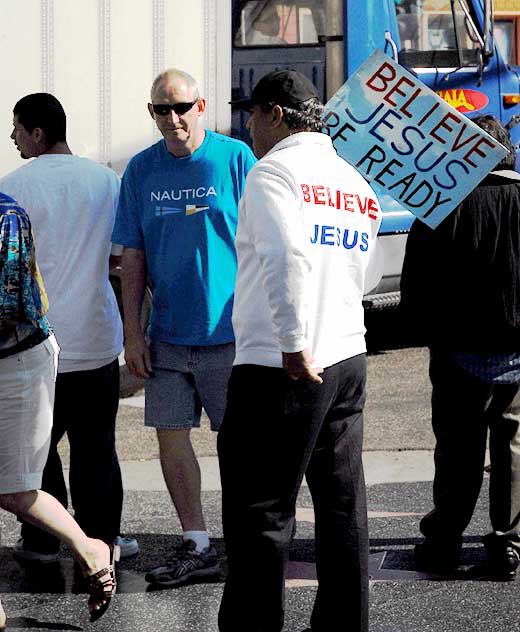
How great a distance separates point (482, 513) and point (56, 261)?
7.11ft

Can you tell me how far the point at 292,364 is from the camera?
3840 mm

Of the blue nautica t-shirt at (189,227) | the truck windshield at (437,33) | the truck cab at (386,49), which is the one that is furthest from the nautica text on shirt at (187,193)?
the truck windshield at (437,33)

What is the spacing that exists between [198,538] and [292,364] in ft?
4.97

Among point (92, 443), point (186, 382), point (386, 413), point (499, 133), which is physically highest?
point (499, 133)

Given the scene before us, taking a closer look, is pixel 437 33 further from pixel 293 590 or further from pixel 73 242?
pixel 293 590

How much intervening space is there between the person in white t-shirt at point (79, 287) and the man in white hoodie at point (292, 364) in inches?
46.3

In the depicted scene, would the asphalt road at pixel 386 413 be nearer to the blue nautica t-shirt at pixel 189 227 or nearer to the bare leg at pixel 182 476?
the bare leg at pixel 182 476

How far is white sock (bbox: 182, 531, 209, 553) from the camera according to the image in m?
5.14

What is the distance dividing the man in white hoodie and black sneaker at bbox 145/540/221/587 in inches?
39.4

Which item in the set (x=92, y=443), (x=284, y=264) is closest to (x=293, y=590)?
(x=92, y=443)

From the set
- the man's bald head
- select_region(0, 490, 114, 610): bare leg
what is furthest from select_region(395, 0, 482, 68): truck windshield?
select_region(0, 490, 114, 610): bare leg

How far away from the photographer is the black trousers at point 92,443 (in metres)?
5.16

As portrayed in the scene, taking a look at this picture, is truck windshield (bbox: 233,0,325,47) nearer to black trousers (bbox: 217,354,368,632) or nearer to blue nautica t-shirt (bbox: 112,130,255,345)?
blue nautica t-shirt (bbox: 112,130,255,345)

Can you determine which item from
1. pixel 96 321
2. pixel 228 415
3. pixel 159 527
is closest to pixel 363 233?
pixel 228 415
